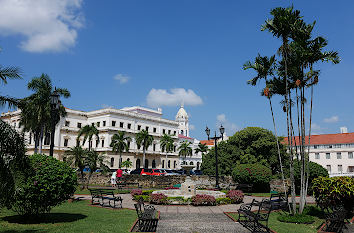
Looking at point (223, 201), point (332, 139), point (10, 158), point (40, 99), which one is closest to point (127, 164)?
point (40, 99)

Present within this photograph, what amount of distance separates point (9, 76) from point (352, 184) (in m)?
11.0

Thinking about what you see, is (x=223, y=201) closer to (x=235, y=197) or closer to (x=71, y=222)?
(x=235, y=197)

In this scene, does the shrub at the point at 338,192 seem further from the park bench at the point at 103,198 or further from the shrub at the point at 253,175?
the shrub at the point at 253,175

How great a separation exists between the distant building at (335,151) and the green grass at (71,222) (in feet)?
200

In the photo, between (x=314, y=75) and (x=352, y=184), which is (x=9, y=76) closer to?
(x=314, y=75)

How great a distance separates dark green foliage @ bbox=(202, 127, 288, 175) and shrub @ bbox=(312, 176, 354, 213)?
888 inches

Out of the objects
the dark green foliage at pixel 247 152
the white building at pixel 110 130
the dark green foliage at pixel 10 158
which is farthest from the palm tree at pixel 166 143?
the dark green foliage at pixel 10 158

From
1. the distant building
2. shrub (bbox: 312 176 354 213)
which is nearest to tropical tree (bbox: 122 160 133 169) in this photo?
the distant building

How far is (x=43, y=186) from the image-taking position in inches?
328

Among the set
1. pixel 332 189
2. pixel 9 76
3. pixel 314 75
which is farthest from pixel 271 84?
pixel 9 76

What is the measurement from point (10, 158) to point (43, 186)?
1889 mm

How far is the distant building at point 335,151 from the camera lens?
61.6 m

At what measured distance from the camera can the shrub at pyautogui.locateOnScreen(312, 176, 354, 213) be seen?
9.99 m

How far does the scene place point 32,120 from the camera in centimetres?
3041
